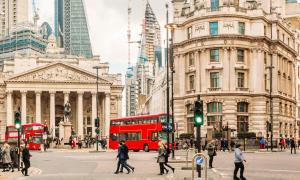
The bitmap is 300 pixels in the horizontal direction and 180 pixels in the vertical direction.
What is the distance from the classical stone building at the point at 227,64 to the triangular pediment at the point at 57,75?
197ft

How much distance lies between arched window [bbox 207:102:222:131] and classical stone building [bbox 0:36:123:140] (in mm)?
64201

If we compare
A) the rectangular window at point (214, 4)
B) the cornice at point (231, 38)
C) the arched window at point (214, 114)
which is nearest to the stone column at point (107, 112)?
the cornice at point (231, 38)

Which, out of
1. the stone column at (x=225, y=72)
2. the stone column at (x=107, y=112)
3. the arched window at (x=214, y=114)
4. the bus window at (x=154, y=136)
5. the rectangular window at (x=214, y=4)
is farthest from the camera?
the stone column at (x=107, y=112)

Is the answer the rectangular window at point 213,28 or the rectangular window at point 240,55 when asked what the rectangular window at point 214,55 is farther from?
the rectangular window at point 240,55

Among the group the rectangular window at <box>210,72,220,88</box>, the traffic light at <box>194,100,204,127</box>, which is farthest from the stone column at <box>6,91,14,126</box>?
the traffic light at <box>194,100,204,127</box>

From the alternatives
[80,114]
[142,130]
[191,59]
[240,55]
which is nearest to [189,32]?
[191,59]

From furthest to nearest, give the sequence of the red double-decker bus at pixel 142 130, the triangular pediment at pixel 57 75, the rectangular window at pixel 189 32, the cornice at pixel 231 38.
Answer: the triangular pediment at pixel 57 75 < the rectangular window at pixel 189 32 < the cornice at pixel 231 38 < the red double-decker bus at pixel 142 130

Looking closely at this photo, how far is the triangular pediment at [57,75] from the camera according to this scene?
13812 cm

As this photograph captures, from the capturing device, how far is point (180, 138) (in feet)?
254

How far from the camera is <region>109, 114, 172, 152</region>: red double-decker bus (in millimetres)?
67000

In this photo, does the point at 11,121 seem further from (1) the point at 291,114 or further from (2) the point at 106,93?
(1) the point at 291,114

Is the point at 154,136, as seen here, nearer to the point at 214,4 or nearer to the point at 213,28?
the point at 213,28

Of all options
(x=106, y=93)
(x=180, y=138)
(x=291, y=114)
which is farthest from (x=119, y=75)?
(x=180, y=138)

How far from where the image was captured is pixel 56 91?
141m
